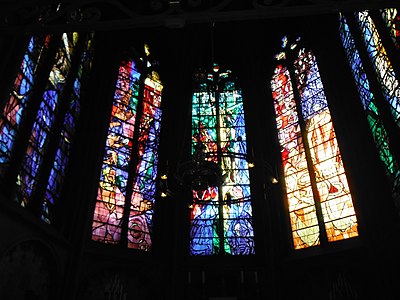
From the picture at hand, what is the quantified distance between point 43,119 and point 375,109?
230 inches

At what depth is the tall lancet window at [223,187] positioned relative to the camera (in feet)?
26.4

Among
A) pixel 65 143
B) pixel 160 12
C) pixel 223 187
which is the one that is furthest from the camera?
pixel 223 187

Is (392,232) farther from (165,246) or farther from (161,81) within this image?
(161,81)

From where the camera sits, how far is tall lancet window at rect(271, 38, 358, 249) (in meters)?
7.33

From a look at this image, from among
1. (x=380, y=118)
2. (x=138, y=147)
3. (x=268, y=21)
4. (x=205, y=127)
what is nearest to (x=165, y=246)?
(x=138, y=147)

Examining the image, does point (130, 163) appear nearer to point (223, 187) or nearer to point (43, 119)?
point (223, 187)

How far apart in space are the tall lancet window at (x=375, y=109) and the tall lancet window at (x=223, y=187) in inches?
96.7

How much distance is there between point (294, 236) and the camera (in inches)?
308

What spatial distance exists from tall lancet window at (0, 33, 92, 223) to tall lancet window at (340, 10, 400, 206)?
5597mm

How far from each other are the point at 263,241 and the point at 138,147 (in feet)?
11.9

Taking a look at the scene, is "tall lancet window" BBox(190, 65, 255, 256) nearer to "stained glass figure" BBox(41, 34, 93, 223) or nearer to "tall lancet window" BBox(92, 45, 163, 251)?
"tall lancet window" BBox(92, 45, 163, 251)

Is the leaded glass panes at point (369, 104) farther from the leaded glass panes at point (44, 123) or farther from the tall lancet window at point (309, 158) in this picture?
the leaded glass panes at point (44, 123)

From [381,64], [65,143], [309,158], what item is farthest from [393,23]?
[65,143]

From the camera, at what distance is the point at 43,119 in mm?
6234
